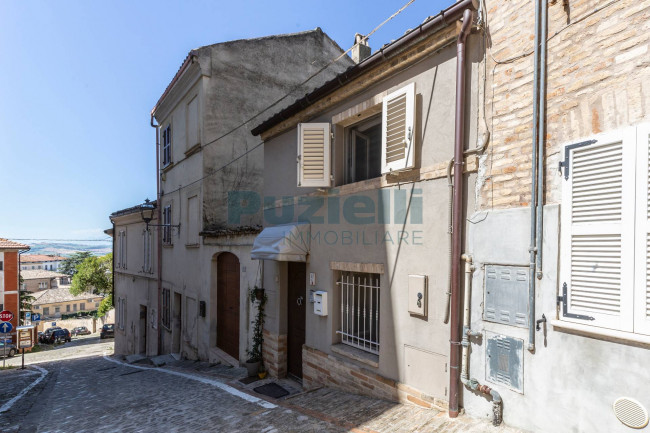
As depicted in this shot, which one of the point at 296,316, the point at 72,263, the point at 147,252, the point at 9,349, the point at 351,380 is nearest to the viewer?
the point at 351,380

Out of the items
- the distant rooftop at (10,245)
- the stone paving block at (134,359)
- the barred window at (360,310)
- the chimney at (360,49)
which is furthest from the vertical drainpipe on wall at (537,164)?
the distant rooftop at (10,245)

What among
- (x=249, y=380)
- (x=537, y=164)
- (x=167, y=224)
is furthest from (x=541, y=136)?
(x=167, y=224)

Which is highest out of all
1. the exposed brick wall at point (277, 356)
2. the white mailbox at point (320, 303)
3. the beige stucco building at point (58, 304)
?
the white mailbox at point (320, 303)

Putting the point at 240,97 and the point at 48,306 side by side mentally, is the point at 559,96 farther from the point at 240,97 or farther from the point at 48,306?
the point at 48,306

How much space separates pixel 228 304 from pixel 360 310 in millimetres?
5518

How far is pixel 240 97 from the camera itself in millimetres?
12422

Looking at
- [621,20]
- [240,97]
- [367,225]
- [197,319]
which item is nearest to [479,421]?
[367,225]

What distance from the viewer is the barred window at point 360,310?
5902mm

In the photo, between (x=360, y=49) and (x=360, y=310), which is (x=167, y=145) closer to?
(x=360, y=49)

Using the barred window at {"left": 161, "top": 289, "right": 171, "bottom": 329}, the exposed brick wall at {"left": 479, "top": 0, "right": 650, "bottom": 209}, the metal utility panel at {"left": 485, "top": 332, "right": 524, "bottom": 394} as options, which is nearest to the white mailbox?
the metal utility panel at {"left": 485, "top": 332, "right": 524, "bottom": 394}

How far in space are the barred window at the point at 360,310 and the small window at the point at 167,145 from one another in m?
11.0

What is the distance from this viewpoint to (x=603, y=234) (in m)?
3.31

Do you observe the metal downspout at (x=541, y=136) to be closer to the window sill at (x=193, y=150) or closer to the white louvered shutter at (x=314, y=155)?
the white louvered shutter at (x=314, y=155)

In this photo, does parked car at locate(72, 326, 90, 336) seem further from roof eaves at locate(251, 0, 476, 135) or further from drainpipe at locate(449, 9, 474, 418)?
drainpipe at locate(449, 9, 474, 418)
